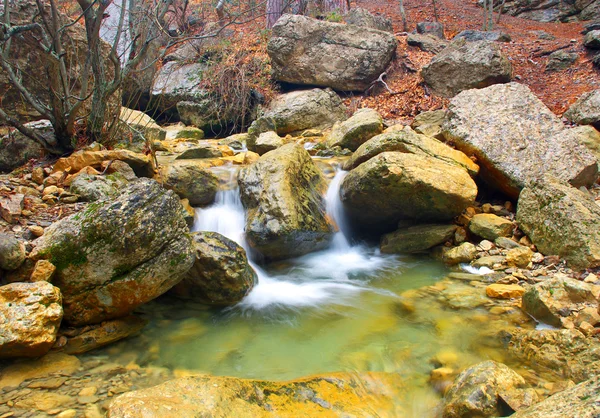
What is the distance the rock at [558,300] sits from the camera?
3.28 m

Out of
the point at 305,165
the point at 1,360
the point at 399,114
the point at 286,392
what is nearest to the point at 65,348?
the point at 1,360

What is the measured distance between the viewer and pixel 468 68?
9.05m

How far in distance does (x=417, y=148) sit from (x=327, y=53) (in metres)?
5.97

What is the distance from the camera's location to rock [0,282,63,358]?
2.51 metres

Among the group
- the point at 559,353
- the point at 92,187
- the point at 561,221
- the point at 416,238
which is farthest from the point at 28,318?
the point at 561,221

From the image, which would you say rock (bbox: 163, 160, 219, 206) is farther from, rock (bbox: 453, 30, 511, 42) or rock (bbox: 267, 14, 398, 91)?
rock (bbox: 453, 30, 511, 42)

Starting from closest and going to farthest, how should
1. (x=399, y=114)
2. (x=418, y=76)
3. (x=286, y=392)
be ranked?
(x=286, y=392)
(x=399, y=114)
(x=418, y=76)

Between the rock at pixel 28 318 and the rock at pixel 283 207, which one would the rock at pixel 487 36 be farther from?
the rock at pixel 28 318

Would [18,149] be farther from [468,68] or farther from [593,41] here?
[593,41]

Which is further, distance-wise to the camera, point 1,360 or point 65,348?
point 65,348

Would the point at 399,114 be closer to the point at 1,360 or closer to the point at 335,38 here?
the point at 335,38

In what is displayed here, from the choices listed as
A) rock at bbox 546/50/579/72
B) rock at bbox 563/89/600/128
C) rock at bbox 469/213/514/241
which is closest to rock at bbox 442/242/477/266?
rock at bbox 469/213/514/241

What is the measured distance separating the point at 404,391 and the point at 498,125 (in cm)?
473

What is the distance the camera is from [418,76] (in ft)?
35.0
